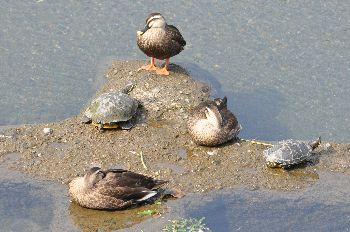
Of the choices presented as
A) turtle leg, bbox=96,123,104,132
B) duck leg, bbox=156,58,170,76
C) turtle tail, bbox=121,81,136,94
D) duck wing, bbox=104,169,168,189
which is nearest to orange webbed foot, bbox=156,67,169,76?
duck leg, bbox=156,58,170,76

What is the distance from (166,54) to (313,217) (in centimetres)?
407

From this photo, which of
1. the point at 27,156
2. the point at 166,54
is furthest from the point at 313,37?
the point at 27,156

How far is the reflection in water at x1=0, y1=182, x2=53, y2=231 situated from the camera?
7191 mm

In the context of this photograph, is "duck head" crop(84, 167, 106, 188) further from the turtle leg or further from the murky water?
the turtle leg

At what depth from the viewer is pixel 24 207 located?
293 inches

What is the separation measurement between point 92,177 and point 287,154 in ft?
8.33

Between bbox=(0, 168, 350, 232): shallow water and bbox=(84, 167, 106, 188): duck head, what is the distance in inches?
13.1

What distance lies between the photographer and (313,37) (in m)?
11.9

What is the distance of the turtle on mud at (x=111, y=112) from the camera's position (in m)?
8.85

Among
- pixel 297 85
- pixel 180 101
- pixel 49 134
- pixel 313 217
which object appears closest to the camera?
pixel 313 217

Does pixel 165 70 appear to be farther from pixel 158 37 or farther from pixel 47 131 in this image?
pixel 47 131

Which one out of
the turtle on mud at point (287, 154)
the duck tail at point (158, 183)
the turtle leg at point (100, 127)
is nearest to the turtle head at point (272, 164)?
the turtle on mud at point (287, 154)

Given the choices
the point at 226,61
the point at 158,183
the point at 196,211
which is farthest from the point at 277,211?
the point at 226,61

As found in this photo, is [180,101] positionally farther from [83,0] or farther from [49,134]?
[83,0]
